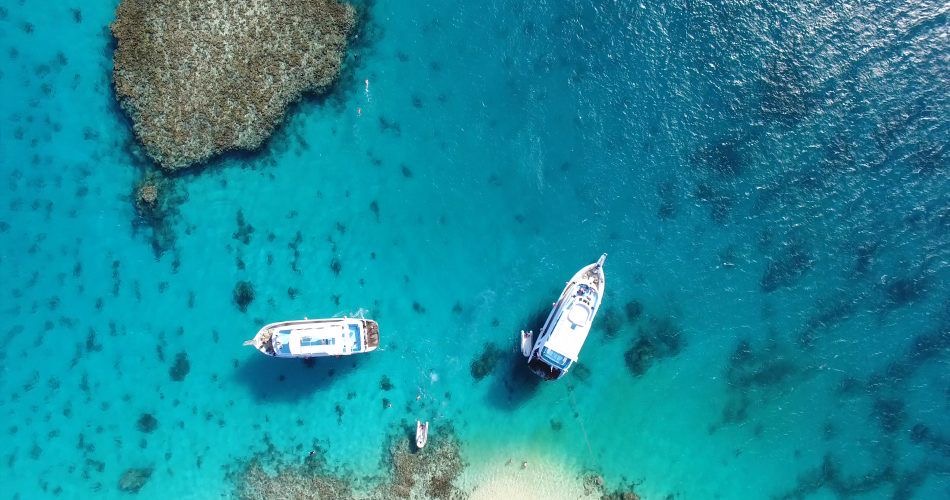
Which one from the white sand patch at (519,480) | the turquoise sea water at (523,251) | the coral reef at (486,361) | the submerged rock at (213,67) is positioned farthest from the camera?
the white sand patch at (519,480)

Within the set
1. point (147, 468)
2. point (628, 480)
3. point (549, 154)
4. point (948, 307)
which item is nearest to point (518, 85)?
point (549, 154)

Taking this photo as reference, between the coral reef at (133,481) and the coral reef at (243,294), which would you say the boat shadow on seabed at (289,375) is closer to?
the coral reef at (243,294)

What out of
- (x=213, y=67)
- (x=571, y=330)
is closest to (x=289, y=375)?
(x=571, y=330)

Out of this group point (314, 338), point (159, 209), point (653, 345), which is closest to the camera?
point (314, 338)

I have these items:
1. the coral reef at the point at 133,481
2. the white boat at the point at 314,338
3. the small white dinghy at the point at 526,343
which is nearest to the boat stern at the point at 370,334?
the white boat at the point at 314,338

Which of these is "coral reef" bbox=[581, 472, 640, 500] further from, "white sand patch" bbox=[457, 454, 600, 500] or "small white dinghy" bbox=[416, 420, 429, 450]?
"small white dinghy" bbox=[416, 420, 429, 450]

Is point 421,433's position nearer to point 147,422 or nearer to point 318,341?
point 318,341

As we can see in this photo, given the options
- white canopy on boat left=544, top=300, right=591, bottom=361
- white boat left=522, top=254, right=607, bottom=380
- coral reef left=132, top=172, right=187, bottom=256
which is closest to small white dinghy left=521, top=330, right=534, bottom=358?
white boat left=522, top=254, right=607, bottom=380

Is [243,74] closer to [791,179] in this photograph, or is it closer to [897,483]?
[791,179]
